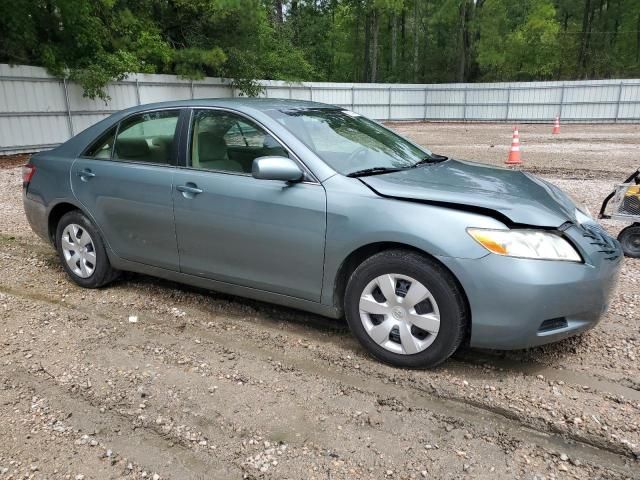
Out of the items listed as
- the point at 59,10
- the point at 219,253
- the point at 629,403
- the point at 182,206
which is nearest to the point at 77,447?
the point at 219,253

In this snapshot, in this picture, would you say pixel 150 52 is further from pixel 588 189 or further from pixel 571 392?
pixel 571 392

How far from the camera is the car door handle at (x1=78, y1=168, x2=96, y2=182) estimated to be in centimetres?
445

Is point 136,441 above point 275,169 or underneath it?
underneath

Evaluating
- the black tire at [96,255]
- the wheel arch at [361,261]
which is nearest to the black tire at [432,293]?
the wheel arch at [361,261]

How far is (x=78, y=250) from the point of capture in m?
4.66

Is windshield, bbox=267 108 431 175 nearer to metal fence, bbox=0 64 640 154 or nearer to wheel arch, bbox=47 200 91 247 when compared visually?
wheel arch, bbox=47 200 91 247

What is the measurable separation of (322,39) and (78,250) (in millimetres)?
48391

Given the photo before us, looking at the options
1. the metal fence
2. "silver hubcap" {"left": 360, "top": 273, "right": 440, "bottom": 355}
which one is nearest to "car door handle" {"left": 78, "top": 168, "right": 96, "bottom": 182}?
"silver hubcap" {"left": 360, "top": 273, "right": 440, "bottom": 355}

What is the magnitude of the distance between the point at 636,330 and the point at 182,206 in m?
3.41

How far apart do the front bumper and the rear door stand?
2240 mm

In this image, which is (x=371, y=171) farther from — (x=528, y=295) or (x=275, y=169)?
(x=528, y=295)

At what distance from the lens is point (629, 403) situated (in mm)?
2877

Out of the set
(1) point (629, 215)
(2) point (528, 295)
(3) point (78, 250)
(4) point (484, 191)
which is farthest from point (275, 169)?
(1) point (629, 215)

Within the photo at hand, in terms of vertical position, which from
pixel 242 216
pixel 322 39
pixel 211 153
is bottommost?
pixel 242 216
